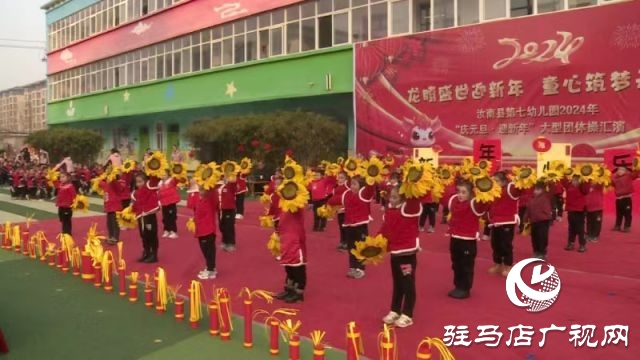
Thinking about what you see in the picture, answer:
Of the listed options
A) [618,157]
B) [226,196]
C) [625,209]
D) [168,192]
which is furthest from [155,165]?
[618,157]

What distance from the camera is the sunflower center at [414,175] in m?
6.79

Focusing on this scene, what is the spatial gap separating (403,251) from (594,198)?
7.12 metres

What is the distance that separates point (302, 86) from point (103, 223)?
12315 mm

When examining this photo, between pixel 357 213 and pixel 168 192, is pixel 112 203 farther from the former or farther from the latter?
pixel 357 213

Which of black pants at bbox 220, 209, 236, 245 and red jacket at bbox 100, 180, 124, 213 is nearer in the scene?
black pants at bbox 220, 209, 236, 245

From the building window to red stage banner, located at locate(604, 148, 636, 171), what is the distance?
6.84 meters

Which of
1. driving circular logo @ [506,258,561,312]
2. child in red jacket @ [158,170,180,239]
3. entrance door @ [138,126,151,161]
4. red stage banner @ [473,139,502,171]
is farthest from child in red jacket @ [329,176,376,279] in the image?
entrance door @ [138,126,151,161]

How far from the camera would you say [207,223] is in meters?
9.24

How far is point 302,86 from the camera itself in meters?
26.3

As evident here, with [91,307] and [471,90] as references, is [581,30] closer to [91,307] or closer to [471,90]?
[471,90]

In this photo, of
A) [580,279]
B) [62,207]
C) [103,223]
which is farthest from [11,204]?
[580,279]

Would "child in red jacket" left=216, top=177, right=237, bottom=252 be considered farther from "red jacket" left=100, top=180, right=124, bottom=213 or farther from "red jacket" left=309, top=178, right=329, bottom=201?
"red jacket" left=309, top=178, right=329, bottom=201

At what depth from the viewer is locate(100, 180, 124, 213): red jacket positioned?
12.4 metres

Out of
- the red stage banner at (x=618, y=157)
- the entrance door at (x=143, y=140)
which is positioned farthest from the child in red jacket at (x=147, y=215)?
the entrance door at (x=143, y=140)
